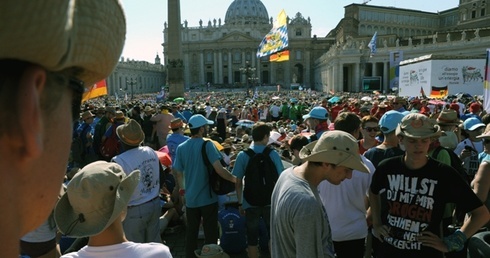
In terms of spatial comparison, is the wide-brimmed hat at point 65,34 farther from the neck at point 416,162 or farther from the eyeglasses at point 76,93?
the neck at point 416,162

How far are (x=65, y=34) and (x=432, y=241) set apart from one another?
3.40 metres

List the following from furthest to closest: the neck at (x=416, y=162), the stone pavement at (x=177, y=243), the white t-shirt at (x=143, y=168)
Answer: the stone pavement at (x=177, y=243), the white t-shirt at (x=143, y=168), the neck at (x=416, y=162)

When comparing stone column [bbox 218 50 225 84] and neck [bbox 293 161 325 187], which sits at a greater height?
stone column [bbox 218 50 225 84]

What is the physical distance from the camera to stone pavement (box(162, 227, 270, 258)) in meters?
6.14

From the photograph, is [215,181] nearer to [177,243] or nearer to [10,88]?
[177,243]

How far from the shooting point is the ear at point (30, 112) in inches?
24.0

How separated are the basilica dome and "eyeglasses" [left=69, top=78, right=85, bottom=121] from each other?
129 meters

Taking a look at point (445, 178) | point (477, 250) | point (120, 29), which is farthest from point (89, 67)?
point (445, 178)

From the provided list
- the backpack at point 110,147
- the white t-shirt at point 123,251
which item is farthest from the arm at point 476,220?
the backpack at point 110,147

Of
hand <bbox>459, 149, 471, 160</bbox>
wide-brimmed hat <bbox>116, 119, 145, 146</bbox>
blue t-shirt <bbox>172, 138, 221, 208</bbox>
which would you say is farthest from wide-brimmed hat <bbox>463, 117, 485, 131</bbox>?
wide-brimmed hat <bbox>116, 119, 145, 146</bbox>

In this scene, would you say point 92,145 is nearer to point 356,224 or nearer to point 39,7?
point 356,224

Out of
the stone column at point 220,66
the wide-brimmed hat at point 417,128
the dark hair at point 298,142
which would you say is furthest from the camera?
the stone column at point 220,66

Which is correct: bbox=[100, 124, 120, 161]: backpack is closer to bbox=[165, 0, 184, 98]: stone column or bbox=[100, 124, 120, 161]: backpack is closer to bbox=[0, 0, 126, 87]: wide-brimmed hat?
bbox=[0, 0, 126, 87]: wide-brimmed hat

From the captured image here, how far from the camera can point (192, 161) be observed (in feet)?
17.4
